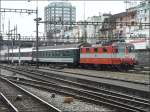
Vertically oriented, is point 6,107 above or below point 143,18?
below

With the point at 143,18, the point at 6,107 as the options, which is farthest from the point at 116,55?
the point at 143,18

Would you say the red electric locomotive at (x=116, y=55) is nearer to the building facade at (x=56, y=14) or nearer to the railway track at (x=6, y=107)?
the railway track at (x=6, y=107)

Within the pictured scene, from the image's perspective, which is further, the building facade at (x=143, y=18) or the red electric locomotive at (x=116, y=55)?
the building facade at (x=143, y=18)

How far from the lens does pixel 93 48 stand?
46.5 m

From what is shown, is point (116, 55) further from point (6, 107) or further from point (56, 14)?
point (56, 14)

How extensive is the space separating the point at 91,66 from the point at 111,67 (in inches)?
186

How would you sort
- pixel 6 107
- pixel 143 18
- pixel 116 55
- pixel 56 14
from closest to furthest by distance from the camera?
pixel 6 107 → pixel 116 55 → pixel 143 18 → pixel 56 14

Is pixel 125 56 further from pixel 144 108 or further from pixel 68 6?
pixel 68 6

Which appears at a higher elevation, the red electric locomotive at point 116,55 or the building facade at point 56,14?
the building facade at point 56,14

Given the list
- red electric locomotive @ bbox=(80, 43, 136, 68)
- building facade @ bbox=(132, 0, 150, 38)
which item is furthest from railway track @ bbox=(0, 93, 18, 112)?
building facade @ bbox=(132, 0, 150, 38)

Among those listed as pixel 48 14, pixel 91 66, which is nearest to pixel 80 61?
pixel 91 66

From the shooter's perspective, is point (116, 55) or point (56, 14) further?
point (56, 14)

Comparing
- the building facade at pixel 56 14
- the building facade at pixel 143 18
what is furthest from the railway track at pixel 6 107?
the building facade at pixel 56 14

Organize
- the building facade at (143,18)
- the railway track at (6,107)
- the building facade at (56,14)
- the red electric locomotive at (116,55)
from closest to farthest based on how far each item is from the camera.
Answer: the railway track at (6,107), the red electric locomotive at (116,55), the building facade at (143,18), the building facade at (56,14)
